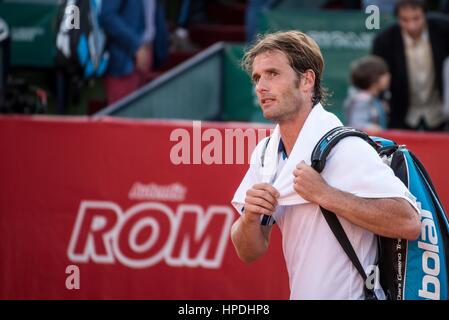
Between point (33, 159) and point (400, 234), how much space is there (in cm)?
495

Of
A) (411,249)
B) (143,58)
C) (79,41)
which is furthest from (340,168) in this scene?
(143,58)

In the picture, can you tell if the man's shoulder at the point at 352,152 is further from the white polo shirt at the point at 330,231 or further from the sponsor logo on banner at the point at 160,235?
the sponsor logo on banner at the point at 160,235

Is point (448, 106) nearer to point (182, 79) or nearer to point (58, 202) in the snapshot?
point (182, 79)

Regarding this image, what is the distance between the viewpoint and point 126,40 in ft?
35.2

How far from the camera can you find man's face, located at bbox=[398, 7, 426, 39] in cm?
1062

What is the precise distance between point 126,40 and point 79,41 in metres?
1.58

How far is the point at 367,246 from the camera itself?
444 centimetres

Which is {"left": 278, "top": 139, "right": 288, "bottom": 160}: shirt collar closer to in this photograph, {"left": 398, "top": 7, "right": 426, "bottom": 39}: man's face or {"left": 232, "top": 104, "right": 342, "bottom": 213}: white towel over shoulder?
{"left": 232, "top": 104, "right": 342, "bottom": 213}: white towel over shoulder

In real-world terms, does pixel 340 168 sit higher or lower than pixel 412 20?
lower

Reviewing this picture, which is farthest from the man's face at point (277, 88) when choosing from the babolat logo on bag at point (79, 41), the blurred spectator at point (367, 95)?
the blurred spectator at point (367, 95)

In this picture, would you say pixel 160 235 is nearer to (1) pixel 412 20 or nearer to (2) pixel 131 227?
(2) pixel 131 227

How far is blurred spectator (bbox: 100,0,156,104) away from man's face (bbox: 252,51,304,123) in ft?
20.6

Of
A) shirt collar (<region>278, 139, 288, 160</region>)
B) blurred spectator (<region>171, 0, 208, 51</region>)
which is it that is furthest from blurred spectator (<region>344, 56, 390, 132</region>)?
shirt collar (<region>278, 139, 288, 160</region>)

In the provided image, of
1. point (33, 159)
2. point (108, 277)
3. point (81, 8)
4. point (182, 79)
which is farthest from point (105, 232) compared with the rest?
point (182, 79)
